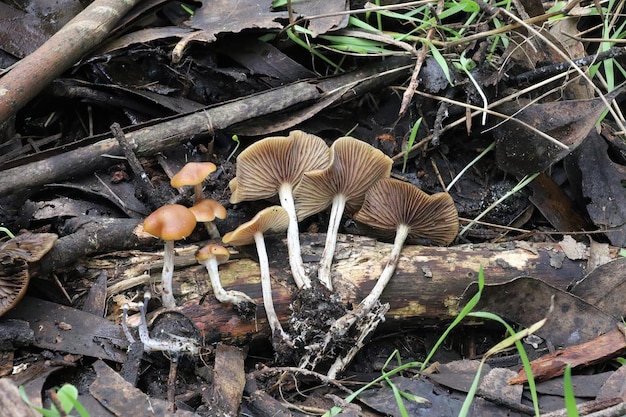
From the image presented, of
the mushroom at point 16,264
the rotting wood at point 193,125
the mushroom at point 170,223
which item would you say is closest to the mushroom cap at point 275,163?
the rotting wood at point 193,125

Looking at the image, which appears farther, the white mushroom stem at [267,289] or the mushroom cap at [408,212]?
the mushroom cap at [408,212]

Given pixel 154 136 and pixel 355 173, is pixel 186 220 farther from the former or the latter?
pixel 355 173

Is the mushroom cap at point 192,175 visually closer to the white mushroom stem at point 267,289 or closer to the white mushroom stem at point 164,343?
the white mushroom stem at point 267,289

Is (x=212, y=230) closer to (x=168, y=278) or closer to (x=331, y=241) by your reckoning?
(x=168, y=278)

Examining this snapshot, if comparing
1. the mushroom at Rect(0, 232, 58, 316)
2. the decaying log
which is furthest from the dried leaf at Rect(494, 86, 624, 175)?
the mushroom at Rect(0, 232, 58, 316)

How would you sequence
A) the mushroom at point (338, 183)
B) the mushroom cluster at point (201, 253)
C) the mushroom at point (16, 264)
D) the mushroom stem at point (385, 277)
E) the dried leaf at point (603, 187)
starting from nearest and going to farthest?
the mushroom at point (16, 264) < the mushroom cluster at point (201, 253) < the mushroom stem at point (385, 277) < the mushroom at point (338, 183) < the dried leaf at point (603, 187)

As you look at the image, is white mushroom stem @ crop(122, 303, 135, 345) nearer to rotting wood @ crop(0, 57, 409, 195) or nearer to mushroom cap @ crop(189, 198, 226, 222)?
mushroom cap @ crop(189, 198, 226, 222)

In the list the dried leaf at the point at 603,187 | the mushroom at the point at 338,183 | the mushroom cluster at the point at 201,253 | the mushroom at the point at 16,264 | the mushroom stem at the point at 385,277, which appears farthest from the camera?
the dried leaf at the point at 603,187
